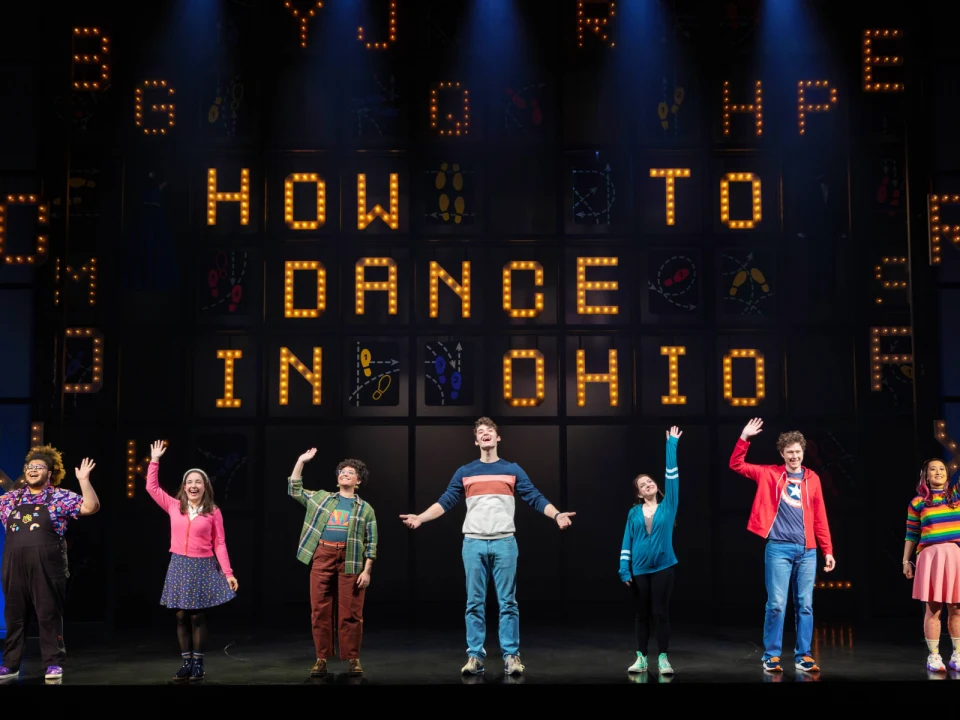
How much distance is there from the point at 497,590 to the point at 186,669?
242 centimetres

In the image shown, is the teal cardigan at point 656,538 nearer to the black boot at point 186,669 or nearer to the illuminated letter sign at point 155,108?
the black boot at point 186,669

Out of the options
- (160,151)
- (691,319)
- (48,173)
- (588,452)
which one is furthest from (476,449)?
(48,173)

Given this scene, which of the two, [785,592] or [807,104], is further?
[807,104]

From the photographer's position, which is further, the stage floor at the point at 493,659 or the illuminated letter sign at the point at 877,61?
the illuminated letter sign at the point at 877,61

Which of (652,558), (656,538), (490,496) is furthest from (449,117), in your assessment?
(652,558)

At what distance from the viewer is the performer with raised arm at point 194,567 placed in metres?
7.49

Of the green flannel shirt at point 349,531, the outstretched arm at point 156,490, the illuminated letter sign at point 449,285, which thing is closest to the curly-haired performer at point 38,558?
the outstretched arm at point 156,490

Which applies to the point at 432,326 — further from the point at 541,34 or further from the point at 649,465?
the point at 541,34

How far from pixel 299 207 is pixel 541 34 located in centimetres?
328

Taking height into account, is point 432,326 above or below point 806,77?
below

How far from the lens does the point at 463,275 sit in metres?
10.8

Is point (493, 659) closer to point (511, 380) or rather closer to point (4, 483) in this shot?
point (511, 380)

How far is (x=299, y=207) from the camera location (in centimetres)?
1082

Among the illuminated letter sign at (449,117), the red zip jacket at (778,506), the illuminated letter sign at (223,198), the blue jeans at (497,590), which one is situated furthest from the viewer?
the illuminated letter sign at (449,117)
